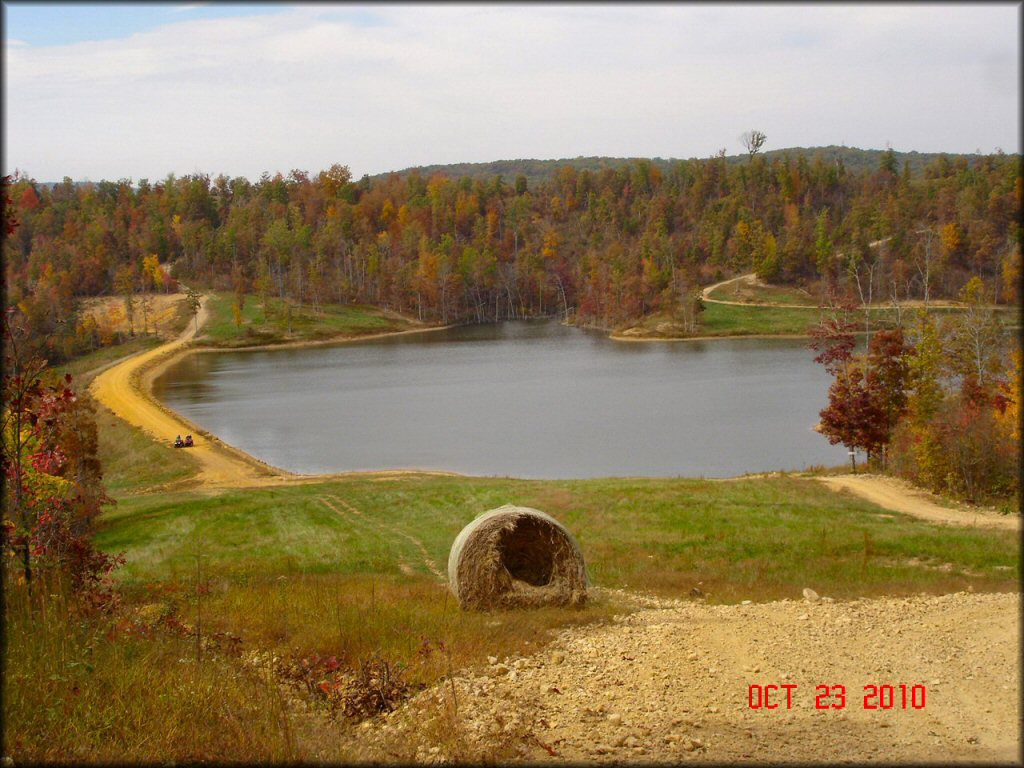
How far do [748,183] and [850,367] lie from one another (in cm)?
12068

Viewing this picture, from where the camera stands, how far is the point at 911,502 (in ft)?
75.0

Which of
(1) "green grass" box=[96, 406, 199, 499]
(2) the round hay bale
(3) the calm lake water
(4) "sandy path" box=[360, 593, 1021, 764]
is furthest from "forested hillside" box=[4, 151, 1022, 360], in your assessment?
(4) "sandy path" box=[360, 593, 1021, 764]

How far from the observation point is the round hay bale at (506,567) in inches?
492

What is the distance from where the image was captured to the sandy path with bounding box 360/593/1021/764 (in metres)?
6.58

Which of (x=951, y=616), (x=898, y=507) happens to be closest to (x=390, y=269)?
(x=898, y=507)

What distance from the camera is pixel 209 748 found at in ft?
19.3

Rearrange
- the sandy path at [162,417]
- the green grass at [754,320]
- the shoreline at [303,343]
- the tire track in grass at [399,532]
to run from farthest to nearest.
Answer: the green grass at [754,320]
the shoreline at [303,343]
the sandy path at [162,417]
the tire track in grass at [399,532]

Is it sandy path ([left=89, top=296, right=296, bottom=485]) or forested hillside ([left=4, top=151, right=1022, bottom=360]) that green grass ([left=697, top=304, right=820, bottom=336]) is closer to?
forested hillside ([left=4, top=151, right=1022, bottom=360])

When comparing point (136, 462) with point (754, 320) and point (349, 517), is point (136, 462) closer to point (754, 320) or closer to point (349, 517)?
point (349, 517)

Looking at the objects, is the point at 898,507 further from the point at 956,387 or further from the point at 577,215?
the point at 577,215

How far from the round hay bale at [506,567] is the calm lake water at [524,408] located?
18.7 metres

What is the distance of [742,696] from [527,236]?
14064cm

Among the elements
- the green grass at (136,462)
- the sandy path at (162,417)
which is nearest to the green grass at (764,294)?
the sandy path at (162,417)

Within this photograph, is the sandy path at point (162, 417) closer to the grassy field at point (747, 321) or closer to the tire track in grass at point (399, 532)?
the tire track in grass at point (399, 532)
